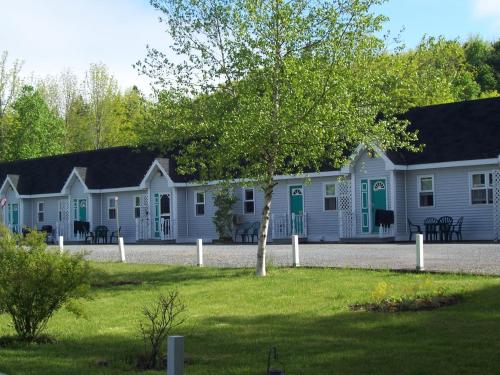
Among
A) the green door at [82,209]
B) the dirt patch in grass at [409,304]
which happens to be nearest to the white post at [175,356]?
the dirt patch in grass at [409,304]

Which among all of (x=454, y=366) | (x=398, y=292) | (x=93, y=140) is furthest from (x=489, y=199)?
(x=93, y=140)

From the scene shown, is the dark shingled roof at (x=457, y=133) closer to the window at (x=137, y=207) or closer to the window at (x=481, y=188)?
the window at (x=481, y=188)

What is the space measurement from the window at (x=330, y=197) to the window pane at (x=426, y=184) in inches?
158

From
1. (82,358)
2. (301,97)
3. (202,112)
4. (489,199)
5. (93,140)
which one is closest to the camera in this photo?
(82,358)

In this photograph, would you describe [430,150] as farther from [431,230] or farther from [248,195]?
[248,195]

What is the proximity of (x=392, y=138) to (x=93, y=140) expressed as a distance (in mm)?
54913

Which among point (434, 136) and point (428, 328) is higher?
point (434, 136)

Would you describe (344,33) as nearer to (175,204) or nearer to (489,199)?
(489,199)

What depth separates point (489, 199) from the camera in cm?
3002

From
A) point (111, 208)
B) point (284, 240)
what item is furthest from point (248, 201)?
point (111, 208)

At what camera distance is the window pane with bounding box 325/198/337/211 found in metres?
34.5

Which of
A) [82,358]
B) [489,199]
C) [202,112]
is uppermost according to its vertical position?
[202,112]

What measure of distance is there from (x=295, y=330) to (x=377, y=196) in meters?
21.9

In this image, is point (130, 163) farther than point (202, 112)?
Yes
